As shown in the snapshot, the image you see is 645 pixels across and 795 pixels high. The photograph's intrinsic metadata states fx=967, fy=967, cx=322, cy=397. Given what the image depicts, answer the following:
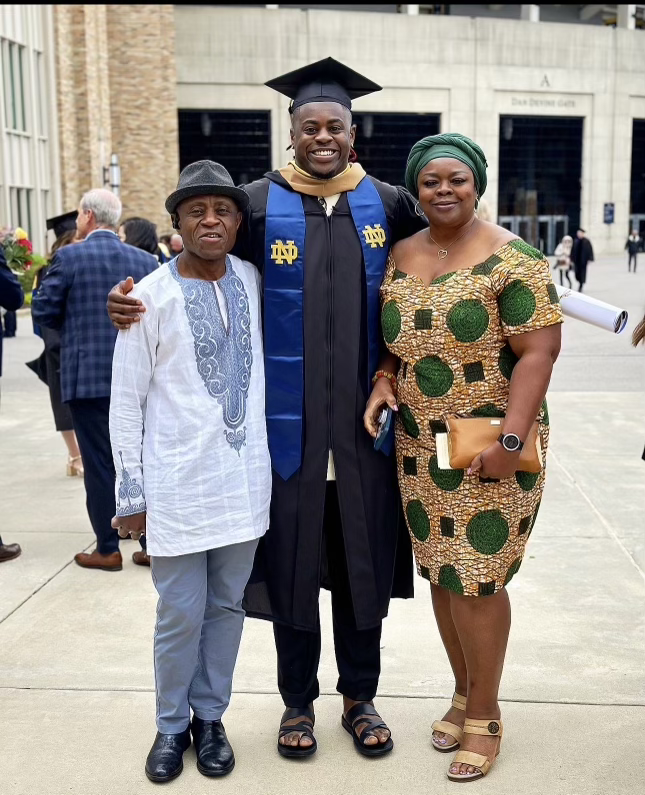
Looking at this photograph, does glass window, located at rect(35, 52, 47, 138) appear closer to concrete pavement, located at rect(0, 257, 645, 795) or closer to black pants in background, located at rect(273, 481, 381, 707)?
concrete pavement, located at rect(0, 257, 645, 795)

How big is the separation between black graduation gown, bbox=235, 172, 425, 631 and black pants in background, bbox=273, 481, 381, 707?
0.08m

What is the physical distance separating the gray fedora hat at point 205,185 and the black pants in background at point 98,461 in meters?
2.31

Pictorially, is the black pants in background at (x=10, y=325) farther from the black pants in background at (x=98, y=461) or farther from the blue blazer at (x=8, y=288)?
the black pants in background at (x=98, y=461)

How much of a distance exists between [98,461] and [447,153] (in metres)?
2.87

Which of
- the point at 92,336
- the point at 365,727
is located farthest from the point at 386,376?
the point at 92,336

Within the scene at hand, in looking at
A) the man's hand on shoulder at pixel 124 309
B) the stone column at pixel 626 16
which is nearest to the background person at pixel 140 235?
the man's hand on shoulder at pixel 124 309

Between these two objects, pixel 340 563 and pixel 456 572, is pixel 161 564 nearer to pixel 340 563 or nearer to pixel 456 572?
pixel 340 563

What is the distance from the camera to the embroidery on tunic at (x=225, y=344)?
2.85 metres

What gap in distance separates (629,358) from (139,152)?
23971mm

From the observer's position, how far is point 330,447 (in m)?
3.03

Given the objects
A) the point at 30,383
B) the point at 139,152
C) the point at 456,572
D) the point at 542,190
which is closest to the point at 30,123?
the point at 139,152

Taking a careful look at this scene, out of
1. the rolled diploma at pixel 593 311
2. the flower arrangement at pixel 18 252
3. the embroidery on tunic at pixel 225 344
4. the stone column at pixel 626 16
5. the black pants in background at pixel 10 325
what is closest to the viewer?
the embroidery on tunic at pixel 225 344

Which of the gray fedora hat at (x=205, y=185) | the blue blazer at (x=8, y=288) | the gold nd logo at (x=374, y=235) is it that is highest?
the gray fedora hat at (x=205, y=185)

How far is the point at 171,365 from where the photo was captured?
9.31 ft
